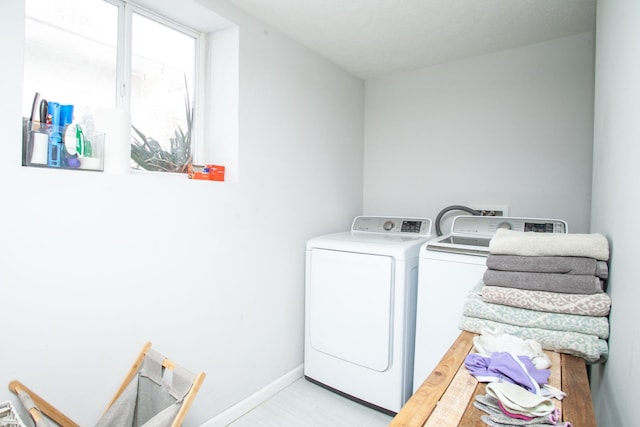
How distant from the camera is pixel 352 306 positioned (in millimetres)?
2066

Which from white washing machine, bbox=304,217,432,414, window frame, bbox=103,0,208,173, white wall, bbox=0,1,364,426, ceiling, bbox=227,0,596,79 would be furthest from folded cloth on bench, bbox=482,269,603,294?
window frame, bbox=103,0,208,173

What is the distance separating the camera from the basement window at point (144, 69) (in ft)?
4.67

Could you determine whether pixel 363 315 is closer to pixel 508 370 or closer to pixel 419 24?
pixel 508 370

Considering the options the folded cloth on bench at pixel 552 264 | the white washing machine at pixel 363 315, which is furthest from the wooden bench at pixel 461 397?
the white washing machine at pixel 363 315

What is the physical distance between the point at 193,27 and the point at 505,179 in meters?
2.21

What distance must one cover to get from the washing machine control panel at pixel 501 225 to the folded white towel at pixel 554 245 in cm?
89

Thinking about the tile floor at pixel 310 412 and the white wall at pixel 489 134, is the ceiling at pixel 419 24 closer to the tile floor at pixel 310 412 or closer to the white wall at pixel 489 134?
the white wall at pixel 489 134

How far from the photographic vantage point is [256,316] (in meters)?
2.04

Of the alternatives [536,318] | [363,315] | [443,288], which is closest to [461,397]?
[536,318]

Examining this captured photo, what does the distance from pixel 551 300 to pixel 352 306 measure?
45.6 inches

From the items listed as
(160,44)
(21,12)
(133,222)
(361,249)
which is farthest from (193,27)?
(361,249)

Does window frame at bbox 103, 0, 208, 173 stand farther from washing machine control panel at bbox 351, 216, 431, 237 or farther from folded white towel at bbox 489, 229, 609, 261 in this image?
folded white towel at bbox 489, 229, 609, 261

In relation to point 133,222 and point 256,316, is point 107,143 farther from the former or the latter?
point 256,316

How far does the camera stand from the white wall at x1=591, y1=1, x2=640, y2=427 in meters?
0.77
